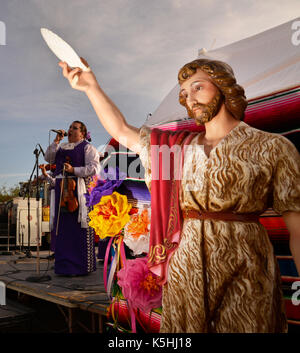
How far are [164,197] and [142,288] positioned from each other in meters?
0.55

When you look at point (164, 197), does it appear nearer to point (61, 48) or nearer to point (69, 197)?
point (61, 48)

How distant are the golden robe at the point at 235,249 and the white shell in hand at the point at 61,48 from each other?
767mm

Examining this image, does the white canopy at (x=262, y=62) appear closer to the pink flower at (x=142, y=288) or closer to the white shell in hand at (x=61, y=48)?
the white shell in hand at (x=61, y=48)

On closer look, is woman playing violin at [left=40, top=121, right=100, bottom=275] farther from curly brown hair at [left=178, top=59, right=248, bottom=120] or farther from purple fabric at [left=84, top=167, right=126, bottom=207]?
curly brown hair at [left=178, top=59, right=248, bottom=120]

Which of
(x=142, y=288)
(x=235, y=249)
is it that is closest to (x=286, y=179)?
(x=235, y=249)

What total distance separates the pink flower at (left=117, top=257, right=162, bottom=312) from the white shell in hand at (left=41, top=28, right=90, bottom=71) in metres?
1.05

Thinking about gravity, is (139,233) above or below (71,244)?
above

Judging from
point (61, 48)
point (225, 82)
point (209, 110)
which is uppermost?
point (61, 48)

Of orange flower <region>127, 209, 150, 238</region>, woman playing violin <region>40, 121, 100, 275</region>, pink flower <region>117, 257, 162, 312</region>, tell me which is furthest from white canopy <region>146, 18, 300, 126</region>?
woman playing violin <region>40, 121, 100, 275</region>

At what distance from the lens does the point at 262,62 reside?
2230mm

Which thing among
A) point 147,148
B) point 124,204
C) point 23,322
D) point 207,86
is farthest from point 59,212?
point 207,86

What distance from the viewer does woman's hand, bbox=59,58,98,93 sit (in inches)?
55.6

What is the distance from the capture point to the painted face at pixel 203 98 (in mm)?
1269
